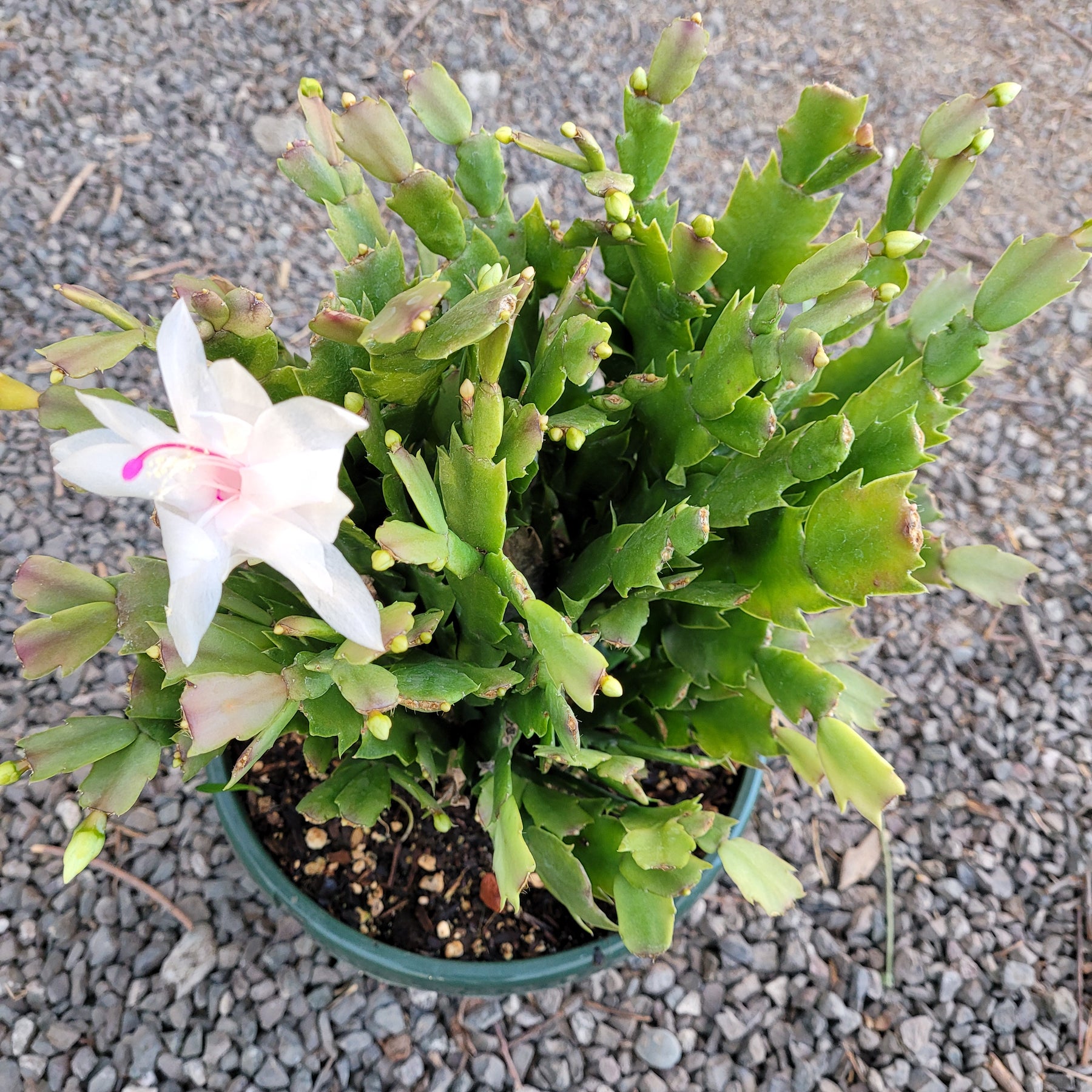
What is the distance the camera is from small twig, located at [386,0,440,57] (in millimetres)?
1786

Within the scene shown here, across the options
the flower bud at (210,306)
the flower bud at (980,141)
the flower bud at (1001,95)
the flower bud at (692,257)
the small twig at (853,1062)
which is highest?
the flower bud at (1001,95)

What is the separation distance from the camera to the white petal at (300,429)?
0.41 metres

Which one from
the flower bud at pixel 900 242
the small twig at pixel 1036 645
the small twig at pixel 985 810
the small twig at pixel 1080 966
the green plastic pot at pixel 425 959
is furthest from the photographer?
the small twig at pixel 1036 645

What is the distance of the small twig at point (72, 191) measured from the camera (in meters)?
1.53

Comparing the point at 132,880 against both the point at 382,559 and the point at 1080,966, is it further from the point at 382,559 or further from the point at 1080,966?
the point at 1080,966

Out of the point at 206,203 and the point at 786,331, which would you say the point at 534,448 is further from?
the point at 206,203

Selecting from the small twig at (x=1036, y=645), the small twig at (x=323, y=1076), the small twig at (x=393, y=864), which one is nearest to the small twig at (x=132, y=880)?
the small twig at (x=323, y=1076)

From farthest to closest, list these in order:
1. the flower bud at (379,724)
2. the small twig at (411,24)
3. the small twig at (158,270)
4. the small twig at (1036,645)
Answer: the small twig at (411,24)
the small twig at (158,270)
the small twig at (1036,645)
the flower bud at (379,724)

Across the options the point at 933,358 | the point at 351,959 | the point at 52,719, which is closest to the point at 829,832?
the point at 351,959

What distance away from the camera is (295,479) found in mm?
405

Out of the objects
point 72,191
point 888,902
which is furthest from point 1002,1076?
point 72,191

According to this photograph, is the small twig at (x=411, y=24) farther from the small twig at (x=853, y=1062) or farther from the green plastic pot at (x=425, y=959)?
the small twig at (x=853, y=1062)

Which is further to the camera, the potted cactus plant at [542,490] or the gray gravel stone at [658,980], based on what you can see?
the gray gravel stone at [658,980]

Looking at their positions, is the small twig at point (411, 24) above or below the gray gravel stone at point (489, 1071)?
above
